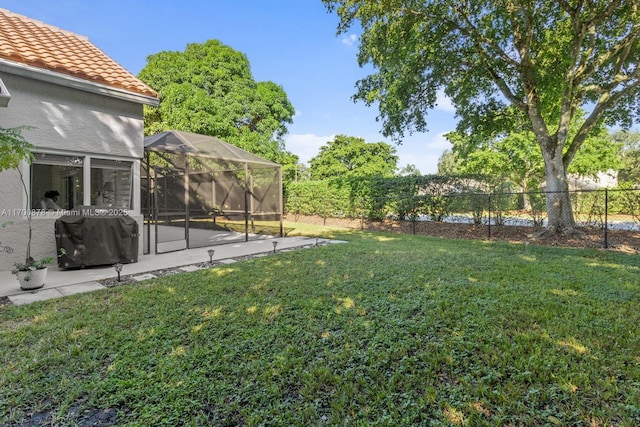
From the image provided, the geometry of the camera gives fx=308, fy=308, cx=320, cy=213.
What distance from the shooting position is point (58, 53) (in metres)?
6.00

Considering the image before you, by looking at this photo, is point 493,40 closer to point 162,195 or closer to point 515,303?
point 515,303

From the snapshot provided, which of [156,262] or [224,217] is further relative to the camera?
[224,217]

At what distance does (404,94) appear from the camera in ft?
29.9

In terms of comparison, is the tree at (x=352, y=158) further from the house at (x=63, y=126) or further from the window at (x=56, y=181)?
the window at (x=56, y=181)

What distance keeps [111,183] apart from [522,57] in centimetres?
1018

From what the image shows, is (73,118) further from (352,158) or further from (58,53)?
(352,158)

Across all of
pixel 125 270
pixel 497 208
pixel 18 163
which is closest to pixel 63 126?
pixel 18 163

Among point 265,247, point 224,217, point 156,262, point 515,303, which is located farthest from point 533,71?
point 156,262

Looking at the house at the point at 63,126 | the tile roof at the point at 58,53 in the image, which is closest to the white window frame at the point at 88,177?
the house at the point at 63,126

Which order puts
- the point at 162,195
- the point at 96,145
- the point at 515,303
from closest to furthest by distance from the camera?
1. the point at 515,303
2. the point at 96,145
3. the point at 162,195

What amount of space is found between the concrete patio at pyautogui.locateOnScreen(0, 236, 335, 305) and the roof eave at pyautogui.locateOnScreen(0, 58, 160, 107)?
10.6 ft

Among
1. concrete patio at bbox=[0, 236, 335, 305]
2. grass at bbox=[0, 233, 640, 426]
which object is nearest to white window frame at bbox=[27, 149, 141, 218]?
concrete patio at bbox=[0, 236, 335, 305]

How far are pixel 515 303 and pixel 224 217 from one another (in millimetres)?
7799

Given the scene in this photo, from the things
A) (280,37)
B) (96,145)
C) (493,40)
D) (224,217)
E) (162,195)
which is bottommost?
(224,217)
